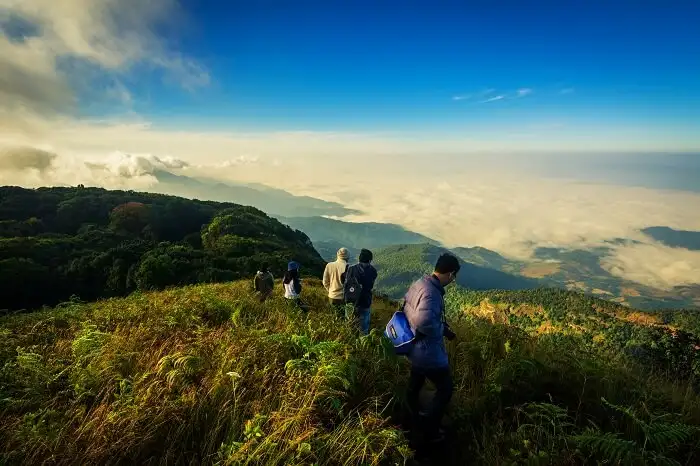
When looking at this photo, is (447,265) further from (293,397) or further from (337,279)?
(337,279)

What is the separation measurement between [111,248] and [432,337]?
1822 inches

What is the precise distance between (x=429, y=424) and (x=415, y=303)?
4.85ft

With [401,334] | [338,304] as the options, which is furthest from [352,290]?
[401,334]

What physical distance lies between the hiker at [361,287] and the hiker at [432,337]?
3511 mm

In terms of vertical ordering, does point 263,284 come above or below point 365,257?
below

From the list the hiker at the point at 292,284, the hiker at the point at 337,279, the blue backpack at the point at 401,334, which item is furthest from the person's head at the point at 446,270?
the hiker at the point at 292,284

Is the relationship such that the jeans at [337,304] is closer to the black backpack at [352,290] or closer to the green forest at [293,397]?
the black backpack at [352,290]

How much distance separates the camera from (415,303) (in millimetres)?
4711

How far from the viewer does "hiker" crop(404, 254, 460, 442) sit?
14.9ft

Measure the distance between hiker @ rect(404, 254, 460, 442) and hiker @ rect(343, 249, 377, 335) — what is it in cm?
351

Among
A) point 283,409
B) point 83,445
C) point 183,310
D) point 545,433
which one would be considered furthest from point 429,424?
point 183,310

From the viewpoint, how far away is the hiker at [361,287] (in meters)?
8.28

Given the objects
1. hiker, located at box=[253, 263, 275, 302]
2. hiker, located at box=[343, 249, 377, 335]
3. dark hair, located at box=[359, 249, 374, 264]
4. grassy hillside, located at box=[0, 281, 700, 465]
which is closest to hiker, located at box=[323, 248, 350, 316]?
hiker, located at box=[343, 249, 377, 335]

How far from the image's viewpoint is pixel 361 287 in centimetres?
834
